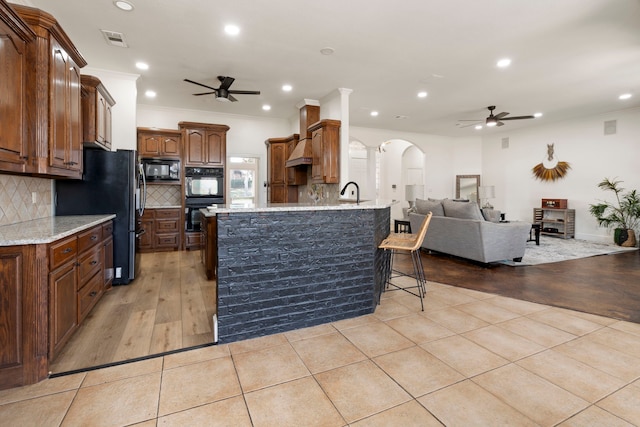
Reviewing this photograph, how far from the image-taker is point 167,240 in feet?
19.0

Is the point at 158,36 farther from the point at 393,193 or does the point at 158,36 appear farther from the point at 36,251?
the point at 393,193

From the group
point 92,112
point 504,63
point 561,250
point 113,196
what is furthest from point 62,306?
point 561,250

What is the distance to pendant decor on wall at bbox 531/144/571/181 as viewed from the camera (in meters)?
7.70

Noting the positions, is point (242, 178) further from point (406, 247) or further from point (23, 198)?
point (406, 247)

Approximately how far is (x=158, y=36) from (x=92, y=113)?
3.73 ft

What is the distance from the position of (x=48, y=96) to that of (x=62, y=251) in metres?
1.13

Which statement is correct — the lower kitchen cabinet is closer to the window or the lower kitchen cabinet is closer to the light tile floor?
the light tile floor

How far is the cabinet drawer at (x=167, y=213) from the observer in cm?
573

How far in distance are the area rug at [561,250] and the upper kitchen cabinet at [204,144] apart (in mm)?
5514

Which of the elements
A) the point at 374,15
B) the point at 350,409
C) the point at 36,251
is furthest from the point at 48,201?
the point at 374,15

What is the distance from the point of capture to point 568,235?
24.2ft

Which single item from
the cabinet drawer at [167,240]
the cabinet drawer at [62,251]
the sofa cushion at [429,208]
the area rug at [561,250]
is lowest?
the area rug at [561,250]

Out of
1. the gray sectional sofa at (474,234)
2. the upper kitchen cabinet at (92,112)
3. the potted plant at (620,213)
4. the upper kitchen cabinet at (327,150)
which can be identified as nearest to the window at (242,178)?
the upper kitchen cabinet at (327,150)

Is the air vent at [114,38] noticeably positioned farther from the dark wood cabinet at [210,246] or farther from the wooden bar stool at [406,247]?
the wooden bar stool at [406,247]
